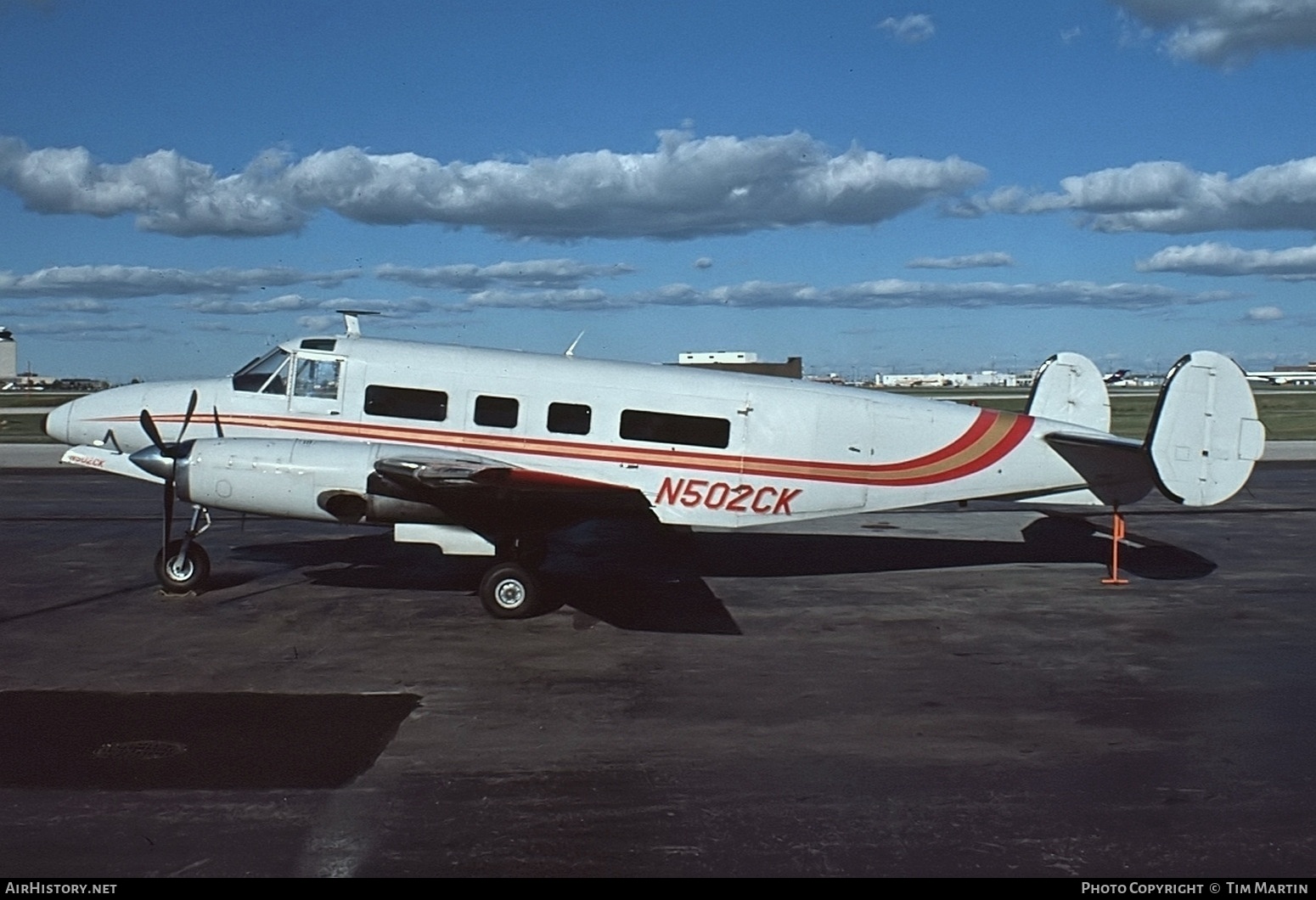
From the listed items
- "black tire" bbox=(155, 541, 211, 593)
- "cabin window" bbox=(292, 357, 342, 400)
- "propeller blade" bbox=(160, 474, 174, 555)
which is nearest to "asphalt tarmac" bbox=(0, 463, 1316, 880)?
"black tire" bbox=(155, 541, 211, 593)

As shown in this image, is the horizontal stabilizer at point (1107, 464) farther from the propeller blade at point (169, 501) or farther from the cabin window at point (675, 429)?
the propeller blade at point (169, 501)

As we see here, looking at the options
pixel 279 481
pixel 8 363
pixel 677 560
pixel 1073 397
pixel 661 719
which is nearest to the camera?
pixel 661 719

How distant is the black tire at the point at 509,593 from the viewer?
1337 cm

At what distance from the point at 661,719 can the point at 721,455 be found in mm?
5622

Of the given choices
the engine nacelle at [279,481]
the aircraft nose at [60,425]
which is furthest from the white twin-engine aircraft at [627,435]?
the engine nacelle at [279,481]

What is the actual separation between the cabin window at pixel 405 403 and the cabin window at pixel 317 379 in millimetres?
489

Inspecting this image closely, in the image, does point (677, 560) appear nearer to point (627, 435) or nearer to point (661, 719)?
point (627, 435)

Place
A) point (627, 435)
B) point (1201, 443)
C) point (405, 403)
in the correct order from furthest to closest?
point (1201, 443) < point (627, 435) < point (405, 403)

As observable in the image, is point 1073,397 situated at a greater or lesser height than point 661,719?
greater

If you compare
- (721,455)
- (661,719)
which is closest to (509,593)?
(721,455)

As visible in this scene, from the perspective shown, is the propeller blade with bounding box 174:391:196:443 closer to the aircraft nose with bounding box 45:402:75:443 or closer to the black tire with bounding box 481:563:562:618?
the aircraft nose with bounding box 45:402:75:443

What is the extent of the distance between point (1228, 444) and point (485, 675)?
10.2 meters

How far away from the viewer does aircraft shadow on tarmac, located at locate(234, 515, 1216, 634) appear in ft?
47.8

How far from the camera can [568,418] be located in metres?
14.4
